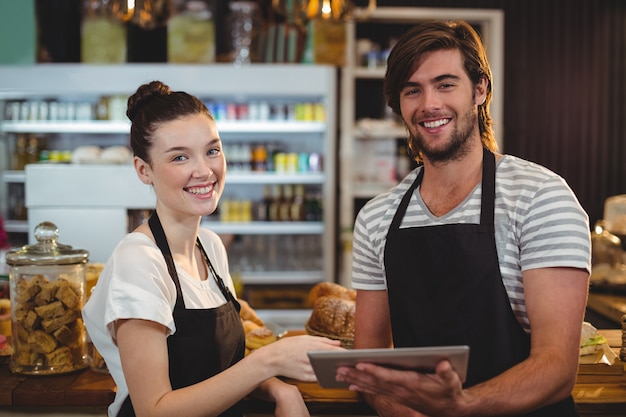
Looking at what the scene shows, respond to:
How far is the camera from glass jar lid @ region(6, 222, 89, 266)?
6.77ft

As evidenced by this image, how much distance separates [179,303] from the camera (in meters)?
1.73

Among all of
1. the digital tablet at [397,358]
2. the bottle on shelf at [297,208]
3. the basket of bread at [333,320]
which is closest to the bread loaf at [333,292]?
the basket of bread at [333,320]

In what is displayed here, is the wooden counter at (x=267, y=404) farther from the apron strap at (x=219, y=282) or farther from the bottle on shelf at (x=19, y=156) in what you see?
A: the bottle on shelf at (x=19, y=156)

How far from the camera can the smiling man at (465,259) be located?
1.64m

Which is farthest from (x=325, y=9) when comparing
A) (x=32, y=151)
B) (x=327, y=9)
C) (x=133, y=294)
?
(x=32, y=151)

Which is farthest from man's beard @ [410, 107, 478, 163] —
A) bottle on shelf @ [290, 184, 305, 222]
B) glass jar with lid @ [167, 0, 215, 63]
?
glass jar with lid @ [167, 0, 215, 63]

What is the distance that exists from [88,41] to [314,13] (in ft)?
8.02

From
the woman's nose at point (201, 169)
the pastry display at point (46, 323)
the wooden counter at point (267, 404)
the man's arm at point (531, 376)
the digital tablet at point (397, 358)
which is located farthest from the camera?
the pastry display at point (46, 323)

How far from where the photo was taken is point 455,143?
192 cm

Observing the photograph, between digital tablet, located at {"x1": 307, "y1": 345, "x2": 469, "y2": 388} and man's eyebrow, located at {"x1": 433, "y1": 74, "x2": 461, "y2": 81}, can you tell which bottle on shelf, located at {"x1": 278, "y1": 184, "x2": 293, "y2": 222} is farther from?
digital tablet, located at {"x1": 307, "y1": 345, "x2": 469, "y2": 388}

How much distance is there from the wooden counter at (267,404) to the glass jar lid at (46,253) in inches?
13.1

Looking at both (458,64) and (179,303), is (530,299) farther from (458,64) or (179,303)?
(179,303)

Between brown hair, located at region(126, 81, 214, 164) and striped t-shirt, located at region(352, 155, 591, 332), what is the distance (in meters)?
0.60

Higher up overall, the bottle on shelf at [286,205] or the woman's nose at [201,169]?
the woman's nose at [201,169]
